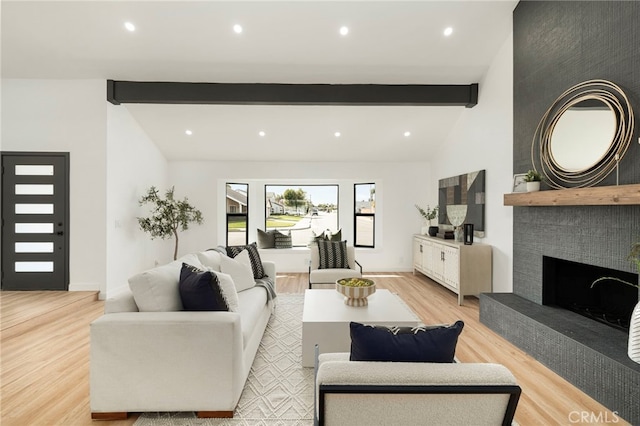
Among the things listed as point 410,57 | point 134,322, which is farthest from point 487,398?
point 410,57

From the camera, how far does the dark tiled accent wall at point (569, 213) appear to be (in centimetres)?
242

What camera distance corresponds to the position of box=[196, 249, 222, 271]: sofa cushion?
3445mm

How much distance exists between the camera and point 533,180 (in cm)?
345

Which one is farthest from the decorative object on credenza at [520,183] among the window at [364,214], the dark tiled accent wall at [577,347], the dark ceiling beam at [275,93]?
the window at [364,214]

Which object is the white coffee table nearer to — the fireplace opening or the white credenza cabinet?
the fireplace opening

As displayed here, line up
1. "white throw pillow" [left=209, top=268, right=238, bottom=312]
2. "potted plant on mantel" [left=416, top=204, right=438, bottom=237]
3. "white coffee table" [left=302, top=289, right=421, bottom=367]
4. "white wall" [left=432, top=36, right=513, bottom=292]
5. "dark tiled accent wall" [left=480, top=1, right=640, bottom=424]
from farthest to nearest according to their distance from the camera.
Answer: "potted plant on mantel" [left=416, top=204, right=438, bottom=237] < "white wall" [left=432, top=36, right=513, bottom=292] < "white coffee table" [left=302, top=289, right=421, bottom=367] < "white throw pillow" [left=209, top=268, right=238, bottom=312] < "dark tiled accent wall" [left=480, top=1, right=640, bottom=424]

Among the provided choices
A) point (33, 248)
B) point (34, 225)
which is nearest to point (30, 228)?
point (34, 225)

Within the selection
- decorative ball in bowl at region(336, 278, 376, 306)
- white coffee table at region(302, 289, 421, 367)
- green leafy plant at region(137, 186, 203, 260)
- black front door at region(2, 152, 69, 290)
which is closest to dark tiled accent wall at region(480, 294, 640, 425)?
white coffee table at region(302, 289, 421, 367)

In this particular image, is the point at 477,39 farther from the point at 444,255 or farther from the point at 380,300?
the point at 380,300

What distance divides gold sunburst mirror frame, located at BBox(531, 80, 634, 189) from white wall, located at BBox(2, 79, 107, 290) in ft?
18.4

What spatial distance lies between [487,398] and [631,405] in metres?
1.69

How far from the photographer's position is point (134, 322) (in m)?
2.03

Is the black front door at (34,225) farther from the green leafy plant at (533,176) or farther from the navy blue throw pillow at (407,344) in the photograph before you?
the green leafy plant at (533,176)

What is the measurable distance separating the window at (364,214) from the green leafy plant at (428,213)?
102 cm
